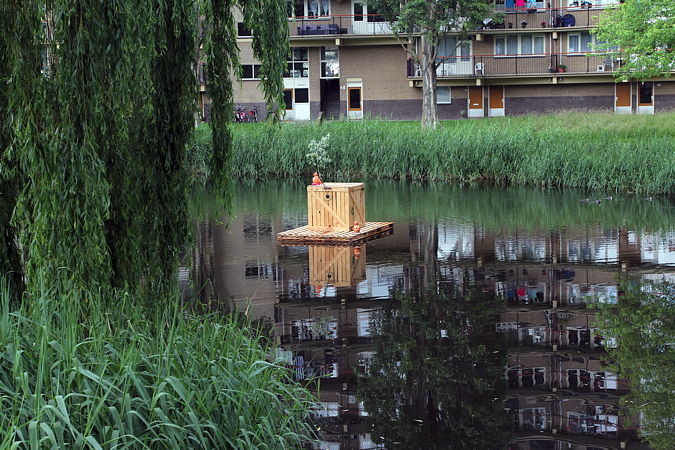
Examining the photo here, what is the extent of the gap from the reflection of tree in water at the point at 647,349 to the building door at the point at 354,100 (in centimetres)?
3900

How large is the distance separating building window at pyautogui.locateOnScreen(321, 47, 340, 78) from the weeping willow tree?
4462cm

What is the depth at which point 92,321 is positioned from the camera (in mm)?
8172

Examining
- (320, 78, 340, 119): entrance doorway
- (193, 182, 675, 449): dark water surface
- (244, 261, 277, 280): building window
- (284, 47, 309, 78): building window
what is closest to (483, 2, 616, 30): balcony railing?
(320, 78, 340, 119): entrance doorway

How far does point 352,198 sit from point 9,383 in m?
14.9

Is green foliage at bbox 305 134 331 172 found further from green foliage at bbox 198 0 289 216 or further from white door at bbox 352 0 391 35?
green foliage at bbox 198 0 289 216

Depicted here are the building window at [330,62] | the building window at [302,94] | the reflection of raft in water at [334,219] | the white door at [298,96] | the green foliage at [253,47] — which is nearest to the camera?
the green foliage at [253,47]

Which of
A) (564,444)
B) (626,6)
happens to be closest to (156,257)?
(564,444)

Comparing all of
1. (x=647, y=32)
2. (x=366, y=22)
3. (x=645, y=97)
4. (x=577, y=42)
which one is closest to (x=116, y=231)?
(x=647, y=32)

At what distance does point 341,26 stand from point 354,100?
13.6ft

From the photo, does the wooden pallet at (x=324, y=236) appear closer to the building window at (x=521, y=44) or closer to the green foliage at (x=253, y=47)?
the green foliage at (x=253, y=47)

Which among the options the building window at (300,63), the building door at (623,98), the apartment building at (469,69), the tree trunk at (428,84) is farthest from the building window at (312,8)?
the building door at (623,98)

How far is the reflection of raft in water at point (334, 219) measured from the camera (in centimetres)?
2144

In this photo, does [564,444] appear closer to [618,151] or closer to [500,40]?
[618,151]

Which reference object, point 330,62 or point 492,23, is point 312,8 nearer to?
point 330,62
